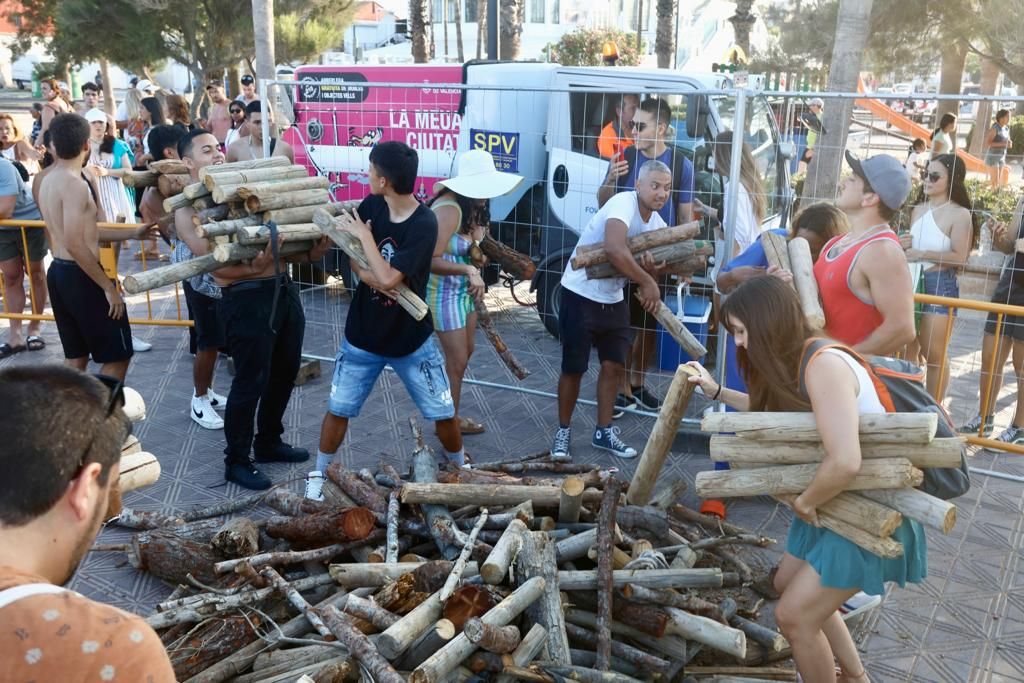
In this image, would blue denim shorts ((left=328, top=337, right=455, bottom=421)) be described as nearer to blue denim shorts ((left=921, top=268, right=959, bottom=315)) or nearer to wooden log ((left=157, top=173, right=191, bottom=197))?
wooden log ((left=157, top=173, right=191, bottom=197))

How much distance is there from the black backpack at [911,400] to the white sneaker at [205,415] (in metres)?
4.64

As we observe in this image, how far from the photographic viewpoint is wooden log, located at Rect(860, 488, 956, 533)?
9.73 feet

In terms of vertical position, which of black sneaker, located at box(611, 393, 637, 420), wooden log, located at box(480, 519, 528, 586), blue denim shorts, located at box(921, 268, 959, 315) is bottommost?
black sneaker, located at box(611, 393, 637, 420)

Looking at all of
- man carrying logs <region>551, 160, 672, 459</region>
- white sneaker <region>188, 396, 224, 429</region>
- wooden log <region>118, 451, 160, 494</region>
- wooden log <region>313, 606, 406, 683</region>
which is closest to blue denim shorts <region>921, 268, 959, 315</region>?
man carrying logs <region>551, 160, 672, 459</region>

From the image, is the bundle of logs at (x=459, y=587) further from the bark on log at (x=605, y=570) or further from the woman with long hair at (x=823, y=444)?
the woman with long hair at (x=823, y=444)

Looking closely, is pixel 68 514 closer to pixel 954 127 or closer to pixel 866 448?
pixel 866 448

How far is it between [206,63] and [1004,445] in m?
23.2

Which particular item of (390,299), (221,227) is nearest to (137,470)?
(390,299)

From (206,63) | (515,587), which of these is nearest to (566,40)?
(206,63)

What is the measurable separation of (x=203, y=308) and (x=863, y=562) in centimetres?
485

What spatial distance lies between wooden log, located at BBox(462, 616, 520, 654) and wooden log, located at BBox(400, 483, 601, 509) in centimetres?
111

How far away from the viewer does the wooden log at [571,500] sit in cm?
439

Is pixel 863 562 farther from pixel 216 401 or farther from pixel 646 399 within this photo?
pixel 216 401

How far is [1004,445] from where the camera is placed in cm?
582
